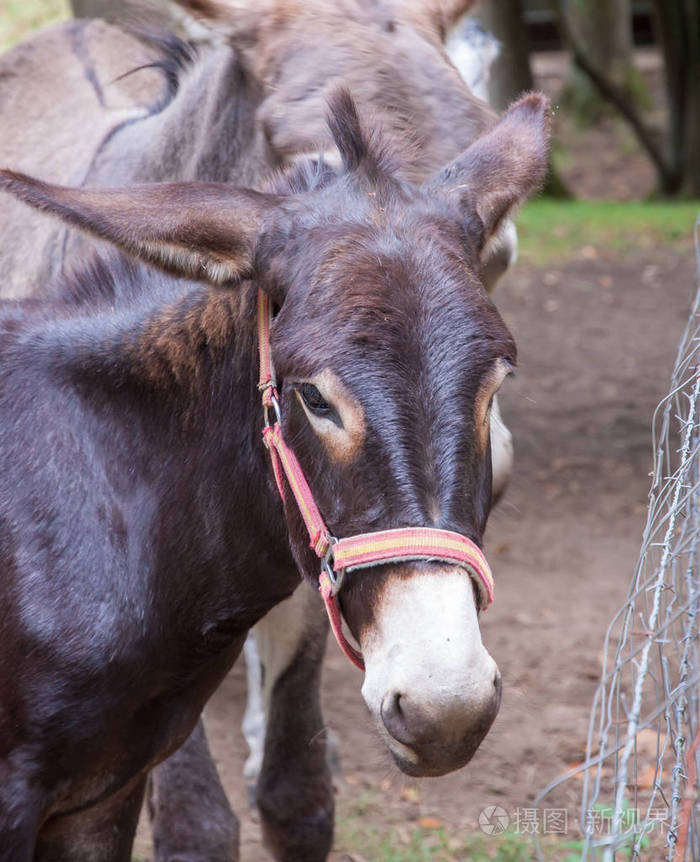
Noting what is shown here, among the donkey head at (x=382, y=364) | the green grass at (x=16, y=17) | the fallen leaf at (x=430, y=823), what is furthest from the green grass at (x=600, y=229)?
the donkey head at (x=382, y=364)

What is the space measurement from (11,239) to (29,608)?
7.99 ft

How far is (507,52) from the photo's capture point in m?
13.5

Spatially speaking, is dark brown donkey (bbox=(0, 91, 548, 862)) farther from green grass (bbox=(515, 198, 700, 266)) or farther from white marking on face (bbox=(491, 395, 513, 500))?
green grass (bbox=(515, 198, 700, 266))

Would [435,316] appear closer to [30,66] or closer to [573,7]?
[30,66]

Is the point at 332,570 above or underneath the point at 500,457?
above

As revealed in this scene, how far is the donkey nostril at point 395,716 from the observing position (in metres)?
2.42

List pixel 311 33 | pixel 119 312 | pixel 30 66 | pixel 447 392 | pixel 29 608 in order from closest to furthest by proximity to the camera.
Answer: pixel 447 392, pixel 29 608, pixel 119 312, pixel 311 33, pixel 30 66

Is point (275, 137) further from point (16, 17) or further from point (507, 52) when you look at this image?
point (16, 17)

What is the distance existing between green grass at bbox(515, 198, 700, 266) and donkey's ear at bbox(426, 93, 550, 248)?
32.9ft

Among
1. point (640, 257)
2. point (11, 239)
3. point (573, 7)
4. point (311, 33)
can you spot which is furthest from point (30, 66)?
point (573, 7)

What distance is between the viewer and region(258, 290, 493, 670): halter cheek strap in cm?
248

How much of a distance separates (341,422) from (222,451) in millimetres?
603

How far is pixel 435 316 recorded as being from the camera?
260 centimetres

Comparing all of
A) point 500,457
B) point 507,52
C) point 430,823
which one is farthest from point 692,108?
point 430,823
